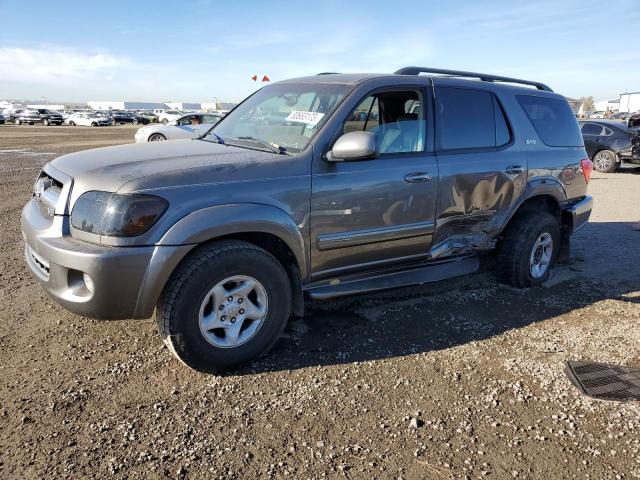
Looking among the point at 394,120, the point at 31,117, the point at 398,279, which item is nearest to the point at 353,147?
the point at 394,120

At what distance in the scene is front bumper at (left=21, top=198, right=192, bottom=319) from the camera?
286 cm

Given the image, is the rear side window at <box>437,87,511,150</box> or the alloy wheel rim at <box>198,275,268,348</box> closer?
the alloy wheel rim at <box>198,275,268,348</box>

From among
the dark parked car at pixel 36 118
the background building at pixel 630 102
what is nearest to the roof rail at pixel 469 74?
the dark parked car at pixel 36 118

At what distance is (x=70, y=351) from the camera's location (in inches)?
139

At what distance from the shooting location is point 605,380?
341 centimetres

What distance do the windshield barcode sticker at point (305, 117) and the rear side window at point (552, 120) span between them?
2257 millimetres

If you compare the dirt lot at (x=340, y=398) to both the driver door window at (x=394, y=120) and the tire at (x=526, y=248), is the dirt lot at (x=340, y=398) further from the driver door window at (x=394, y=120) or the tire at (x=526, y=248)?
the driver door window at (x=394, y=120)

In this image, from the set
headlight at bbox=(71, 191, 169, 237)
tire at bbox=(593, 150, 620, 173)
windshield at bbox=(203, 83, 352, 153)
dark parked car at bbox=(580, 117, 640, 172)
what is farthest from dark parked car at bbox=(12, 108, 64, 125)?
headlight at bbox=(71, 191, 169, 237)

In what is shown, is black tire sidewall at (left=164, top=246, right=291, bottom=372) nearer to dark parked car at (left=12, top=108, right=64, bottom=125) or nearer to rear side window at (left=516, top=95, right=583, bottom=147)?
rear side window at (left=516, top=95, right=583, bottom=147)

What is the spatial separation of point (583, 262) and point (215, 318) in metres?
4.67

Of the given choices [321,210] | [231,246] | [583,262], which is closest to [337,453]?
[231,246]

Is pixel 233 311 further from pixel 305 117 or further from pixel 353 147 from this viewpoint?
pixel 305 117

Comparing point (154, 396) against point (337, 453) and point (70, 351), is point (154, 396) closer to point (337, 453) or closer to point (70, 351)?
point (70, 351)

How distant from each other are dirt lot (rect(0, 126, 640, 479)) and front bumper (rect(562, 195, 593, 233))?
0.97 m
